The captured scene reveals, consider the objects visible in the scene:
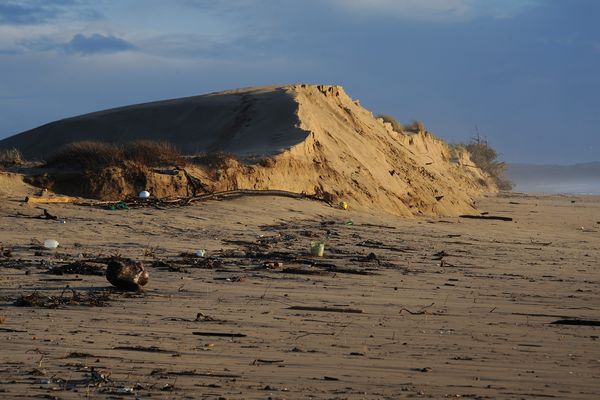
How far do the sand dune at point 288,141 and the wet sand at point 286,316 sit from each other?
15.5 feet

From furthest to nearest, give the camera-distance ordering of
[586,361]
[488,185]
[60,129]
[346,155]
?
1. [488,185]
2. [60,129]
3. [346,155]
4. [586,361]

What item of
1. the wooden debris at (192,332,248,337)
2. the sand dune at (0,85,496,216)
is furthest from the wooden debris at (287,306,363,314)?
the sand dune at (0,85,496,216)

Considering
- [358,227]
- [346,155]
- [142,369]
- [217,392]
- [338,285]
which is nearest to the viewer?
[217,392]

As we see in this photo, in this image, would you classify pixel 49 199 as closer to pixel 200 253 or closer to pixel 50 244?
pixel 50 244

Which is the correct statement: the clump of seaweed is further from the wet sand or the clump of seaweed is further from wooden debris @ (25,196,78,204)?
wooden debris @ (25,196,78,204)

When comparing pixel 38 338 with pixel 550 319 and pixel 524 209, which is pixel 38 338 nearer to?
pixel 550 319

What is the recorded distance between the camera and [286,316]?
25.4 ft

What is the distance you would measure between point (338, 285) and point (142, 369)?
4372mm

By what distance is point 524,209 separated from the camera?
1167 inches

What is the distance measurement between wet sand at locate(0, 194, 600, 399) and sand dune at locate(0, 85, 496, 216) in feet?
15.5

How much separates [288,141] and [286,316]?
1408 cm

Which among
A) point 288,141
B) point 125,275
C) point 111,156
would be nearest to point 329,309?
point 125,275

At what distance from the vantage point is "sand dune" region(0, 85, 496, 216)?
2017 centimetres

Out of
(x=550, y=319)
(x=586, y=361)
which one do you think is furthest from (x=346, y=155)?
(x=586, y=361)
